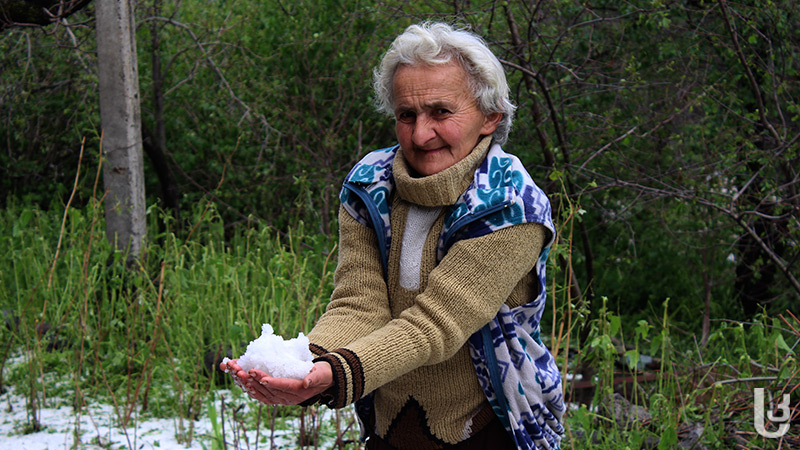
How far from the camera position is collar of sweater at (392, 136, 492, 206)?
1605 millimetres

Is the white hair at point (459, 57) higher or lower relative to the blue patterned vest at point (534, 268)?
higher

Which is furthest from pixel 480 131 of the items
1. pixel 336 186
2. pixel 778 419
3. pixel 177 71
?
pixel 177 71

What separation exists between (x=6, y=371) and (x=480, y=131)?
3.23 meters

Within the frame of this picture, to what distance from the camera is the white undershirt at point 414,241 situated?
1659 mm

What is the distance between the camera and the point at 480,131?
171 cm

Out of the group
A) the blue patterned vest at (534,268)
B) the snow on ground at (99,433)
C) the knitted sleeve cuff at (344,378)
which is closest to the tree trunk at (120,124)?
the snow on ground at (99,433)

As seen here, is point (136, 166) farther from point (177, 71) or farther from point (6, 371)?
point (177, 71)

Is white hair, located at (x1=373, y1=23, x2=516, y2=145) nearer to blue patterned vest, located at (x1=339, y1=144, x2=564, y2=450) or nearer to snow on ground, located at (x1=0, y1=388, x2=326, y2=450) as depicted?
blue patterned vest, located at (x1=339, y1=144, x2=564, y2=450)

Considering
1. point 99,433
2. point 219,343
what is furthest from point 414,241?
point 219,343

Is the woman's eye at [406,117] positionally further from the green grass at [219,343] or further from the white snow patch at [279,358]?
the green grass at [219,343]

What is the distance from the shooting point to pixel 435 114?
1641mm

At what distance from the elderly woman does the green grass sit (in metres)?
1.03

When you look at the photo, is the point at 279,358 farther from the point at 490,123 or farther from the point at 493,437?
the point at 490,123

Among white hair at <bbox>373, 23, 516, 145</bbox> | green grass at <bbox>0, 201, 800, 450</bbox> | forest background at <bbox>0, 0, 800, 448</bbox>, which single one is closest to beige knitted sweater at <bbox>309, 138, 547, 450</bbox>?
white hair at <bbox>373, 23, 516, 145</bbox>
